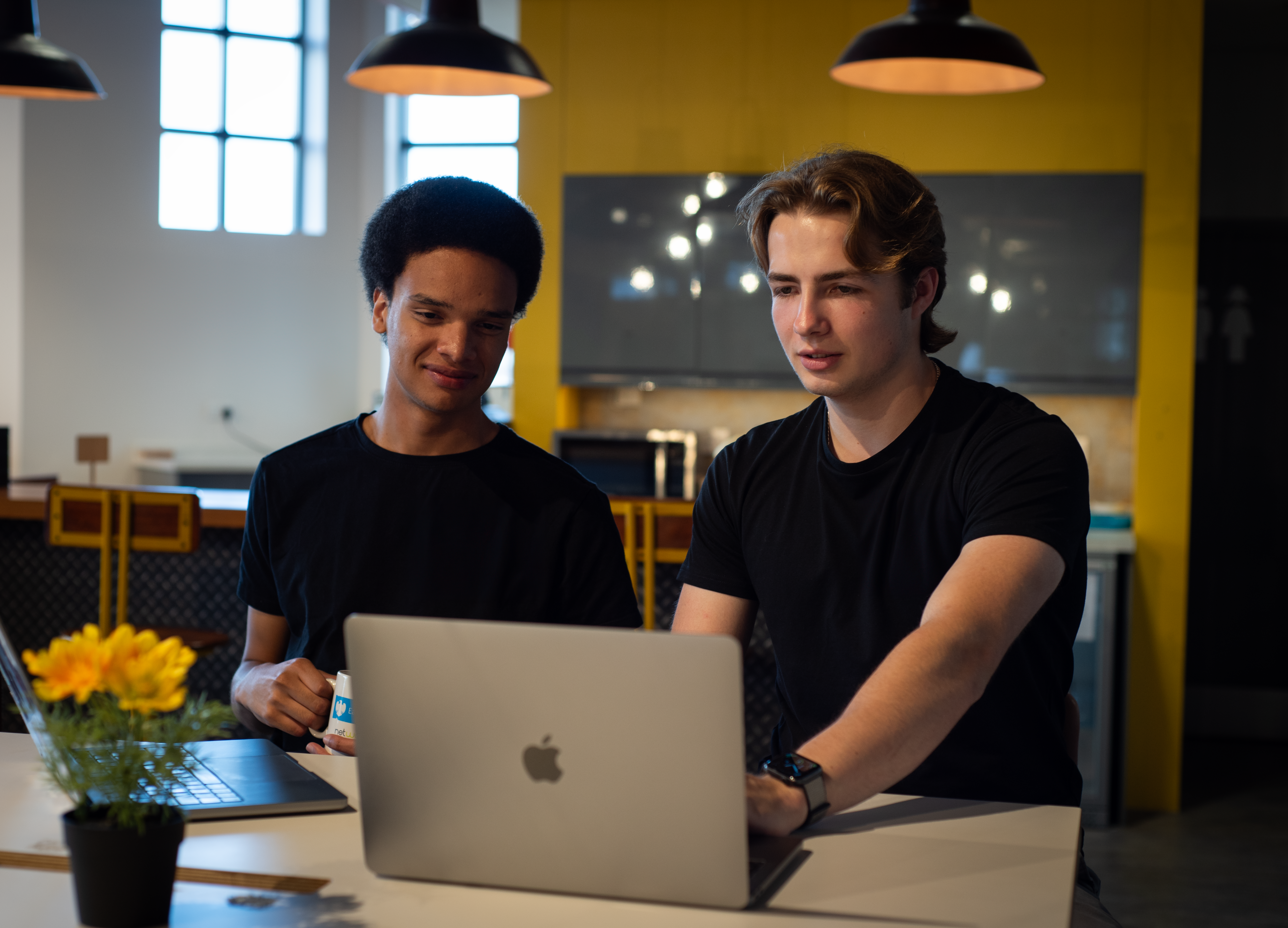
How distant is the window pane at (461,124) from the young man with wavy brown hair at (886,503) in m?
6.62

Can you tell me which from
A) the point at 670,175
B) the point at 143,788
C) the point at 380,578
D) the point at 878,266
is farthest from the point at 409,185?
the point at 670,175

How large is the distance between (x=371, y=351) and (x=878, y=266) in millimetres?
6868

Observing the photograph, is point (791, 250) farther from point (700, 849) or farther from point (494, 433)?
point (700, 849)

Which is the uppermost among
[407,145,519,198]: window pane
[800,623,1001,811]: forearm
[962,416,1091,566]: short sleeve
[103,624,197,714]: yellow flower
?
[407,145,519,198]: window pane

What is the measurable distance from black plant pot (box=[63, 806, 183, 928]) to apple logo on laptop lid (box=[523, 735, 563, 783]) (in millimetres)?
269

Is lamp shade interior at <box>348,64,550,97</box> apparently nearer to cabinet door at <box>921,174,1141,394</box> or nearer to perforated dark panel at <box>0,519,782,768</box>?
perforated dark panel at <box>0,519,782,768</box>

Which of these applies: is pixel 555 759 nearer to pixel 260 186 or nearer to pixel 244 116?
pixel 260 186

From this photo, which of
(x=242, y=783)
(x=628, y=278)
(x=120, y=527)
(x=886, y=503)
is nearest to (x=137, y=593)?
(x=120, y=527)

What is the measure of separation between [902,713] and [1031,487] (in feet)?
1.17

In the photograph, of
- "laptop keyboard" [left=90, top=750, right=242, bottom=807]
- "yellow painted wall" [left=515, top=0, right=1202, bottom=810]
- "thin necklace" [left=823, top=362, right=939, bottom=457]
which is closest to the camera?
"laptop keyboard" [left=90, top=750, right=242, bottom=807]

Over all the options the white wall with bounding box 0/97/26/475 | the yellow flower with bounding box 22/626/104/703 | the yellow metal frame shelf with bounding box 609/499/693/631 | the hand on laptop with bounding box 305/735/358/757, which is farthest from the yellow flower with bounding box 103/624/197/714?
the white wall with bounding box 0/97/26/475

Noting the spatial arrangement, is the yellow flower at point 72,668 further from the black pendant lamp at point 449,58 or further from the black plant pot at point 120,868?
the black pendant lamp at point 449,58

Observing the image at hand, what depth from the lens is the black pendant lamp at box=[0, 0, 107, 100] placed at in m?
3.38

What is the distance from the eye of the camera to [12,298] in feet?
23.7
